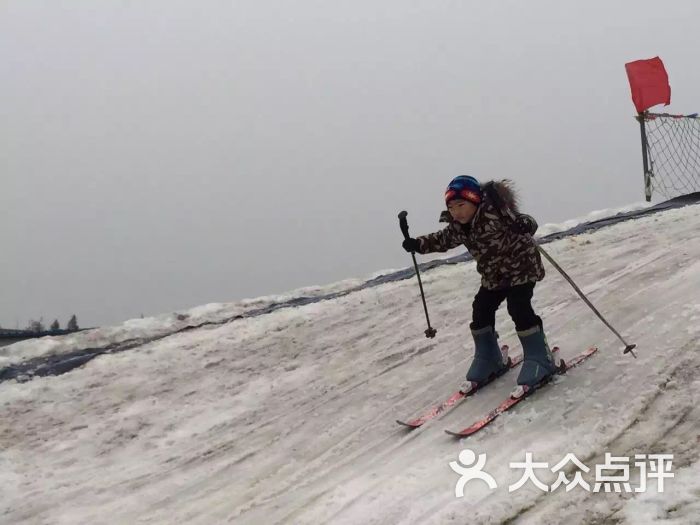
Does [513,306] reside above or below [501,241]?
below

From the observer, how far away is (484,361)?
5777mm

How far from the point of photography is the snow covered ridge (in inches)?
319

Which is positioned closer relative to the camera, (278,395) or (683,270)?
(278,395)

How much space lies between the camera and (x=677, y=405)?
14.7 ft

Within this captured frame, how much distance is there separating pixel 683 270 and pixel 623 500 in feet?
16.3

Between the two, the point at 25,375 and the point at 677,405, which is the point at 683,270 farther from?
the point at 25,375

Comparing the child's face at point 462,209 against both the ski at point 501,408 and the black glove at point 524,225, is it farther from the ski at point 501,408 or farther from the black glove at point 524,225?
the ski at point 501,408

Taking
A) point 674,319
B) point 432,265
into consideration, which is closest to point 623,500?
point 674,319

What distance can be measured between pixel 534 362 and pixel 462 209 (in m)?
1.40

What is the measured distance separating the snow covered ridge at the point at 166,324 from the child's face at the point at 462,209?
4.63 m
